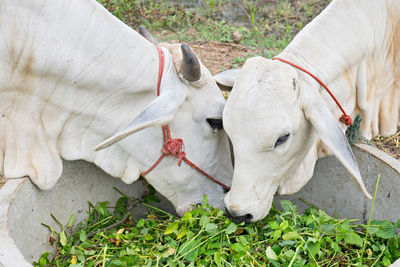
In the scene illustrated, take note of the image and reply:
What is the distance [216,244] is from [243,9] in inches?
166

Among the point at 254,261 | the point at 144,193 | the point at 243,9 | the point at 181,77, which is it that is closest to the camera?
the point at 254,261

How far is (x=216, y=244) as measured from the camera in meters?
2.51

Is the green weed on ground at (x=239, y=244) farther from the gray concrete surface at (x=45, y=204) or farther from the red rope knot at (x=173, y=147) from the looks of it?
the red rope knot at (x=173, y=147)

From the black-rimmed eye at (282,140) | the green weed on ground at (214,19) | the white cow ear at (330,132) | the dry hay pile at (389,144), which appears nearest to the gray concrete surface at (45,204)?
the black-rimmed eye at (282,140)

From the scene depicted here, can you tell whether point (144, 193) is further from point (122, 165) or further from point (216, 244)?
point (216, 244)

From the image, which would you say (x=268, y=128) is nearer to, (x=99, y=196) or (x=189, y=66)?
(x=189, y=66)

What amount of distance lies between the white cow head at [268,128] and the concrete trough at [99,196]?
469 millimetres

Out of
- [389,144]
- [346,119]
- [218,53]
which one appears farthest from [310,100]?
[218,53]

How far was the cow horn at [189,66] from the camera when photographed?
255cm

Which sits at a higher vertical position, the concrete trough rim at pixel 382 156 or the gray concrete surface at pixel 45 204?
the concrete trough rim at pixel 382 156

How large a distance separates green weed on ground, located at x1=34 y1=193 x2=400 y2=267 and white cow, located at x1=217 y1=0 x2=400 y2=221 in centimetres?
14

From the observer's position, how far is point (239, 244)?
95.7 inches

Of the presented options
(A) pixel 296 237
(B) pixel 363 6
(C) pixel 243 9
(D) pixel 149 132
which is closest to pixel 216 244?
(A) pixel 296 237

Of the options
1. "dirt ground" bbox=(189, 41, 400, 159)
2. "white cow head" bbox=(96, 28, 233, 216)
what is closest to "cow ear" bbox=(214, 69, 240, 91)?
"white cow head" bbox=(96, 28, 233, 216)
